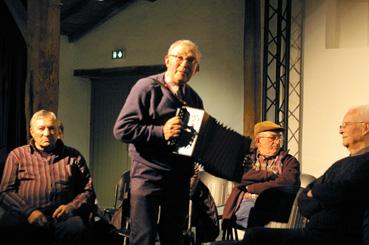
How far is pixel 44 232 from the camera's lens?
13.7ft

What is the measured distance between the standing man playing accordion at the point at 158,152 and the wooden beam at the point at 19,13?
17.8ft

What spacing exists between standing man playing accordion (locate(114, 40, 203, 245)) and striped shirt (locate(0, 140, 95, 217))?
3.92 ft

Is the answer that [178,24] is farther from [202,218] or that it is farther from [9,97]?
[202,218]

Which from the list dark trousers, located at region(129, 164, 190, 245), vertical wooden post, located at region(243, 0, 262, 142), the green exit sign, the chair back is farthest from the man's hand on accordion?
the green exit sign

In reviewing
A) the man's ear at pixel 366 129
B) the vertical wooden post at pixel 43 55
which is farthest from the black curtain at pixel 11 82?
the man's ear at pixel 366 129

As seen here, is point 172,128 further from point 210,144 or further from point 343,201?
point 343,201

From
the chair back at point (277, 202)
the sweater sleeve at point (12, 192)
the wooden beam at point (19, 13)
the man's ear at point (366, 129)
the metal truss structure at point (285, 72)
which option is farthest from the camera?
the wooden beam at point (19, 13)

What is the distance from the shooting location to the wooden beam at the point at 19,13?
832 centimetres

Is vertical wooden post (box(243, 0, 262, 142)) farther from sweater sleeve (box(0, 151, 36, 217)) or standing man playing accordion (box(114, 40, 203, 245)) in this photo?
standing man playing accordion (box(114, 40, 203, 245))

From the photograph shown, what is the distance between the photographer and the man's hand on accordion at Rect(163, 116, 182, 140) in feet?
10.2

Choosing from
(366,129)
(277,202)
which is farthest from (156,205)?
(277,202)

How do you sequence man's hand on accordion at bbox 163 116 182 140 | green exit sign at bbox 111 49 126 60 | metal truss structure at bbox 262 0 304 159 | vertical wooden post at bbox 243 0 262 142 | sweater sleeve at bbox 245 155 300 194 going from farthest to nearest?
green exit sign at bbox 111 49 126 60 → metal truss structure at bbox 262 0 304 159 → vertical wooden post at bbox 243 0 262 142 → sweater sleeve at bbox 245 155 300 194 → man's hand on accordion at bbox 163 116 182 140

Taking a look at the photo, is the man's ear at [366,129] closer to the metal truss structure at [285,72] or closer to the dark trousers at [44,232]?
the dark trousers at [44,232]

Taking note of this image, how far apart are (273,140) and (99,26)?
4.58m
